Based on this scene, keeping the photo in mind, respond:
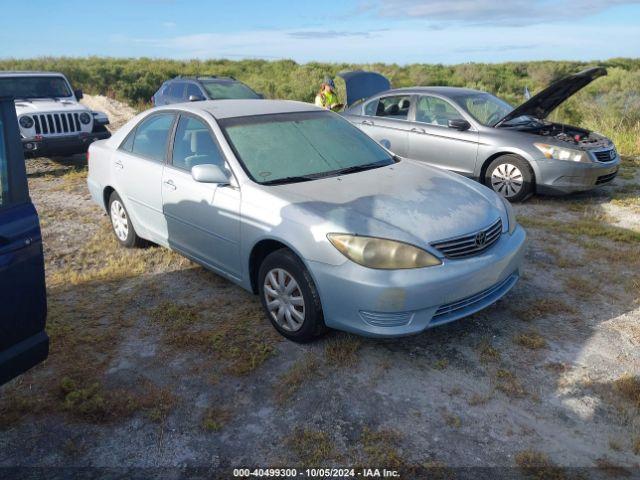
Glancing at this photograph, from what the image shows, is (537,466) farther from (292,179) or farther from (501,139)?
(501,139)

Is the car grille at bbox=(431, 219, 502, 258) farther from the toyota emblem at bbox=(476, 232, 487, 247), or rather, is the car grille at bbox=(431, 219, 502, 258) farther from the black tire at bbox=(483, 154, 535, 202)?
the black tire at bbox=(483, 154, 535, 202)

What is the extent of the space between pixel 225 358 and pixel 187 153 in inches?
74.6

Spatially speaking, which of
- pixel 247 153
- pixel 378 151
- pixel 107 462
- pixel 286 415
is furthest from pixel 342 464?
pixel 378 151

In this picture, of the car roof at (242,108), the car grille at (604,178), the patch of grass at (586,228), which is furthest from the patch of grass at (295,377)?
the car grille at (604,178)

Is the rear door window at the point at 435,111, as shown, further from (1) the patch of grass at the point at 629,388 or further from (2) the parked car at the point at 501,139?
(1) the patch of grass at the point at 629,388

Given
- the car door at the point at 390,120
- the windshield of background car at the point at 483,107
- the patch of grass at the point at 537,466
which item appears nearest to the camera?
the patch of grass at the point at 537,466

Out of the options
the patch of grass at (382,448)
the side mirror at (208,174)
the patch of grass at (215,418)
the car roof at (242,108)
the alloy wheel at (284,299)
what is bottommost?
the patch of grass at (215,418)

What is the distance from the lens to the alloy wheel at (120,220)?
5.69 metres

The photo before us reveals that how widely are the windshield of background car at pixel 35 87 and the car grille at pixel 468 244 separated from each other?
9.83 m

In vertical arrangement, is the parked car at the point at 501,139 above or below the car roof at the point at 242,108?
below

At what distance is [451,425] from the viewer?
3057 mm

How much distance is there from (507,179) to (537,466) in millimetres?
5467

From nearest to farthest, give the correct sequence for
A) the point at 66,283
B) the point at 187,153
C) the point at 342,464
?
1. the point at 342,464
2. the point at 187,153
3. the point at 66,283

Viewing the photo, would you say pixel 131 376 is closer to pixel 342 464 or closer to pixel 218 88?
pixel 342 464
